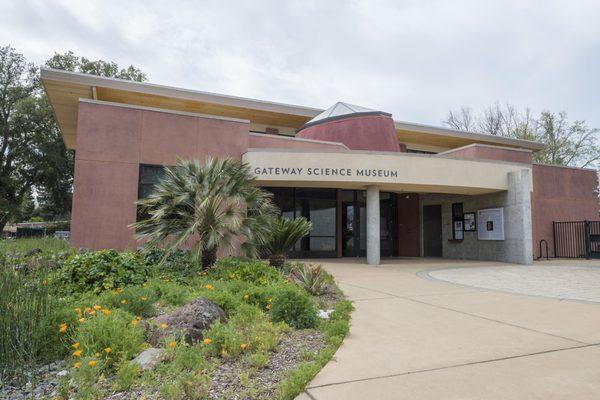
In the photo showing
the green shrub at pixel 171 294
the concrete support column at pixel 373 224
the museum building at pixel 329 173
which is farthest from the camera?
the concrete support column at pixel 373 224

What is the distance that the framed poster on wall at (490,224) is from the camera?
17828 mm

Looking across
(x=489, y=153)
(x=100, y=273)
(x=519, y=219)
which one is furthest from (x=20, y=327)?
(x=489, y=153)

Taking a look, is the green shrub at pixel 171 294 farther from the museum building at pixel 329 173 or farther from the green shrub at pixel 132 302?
the museum building at pixel 329 173

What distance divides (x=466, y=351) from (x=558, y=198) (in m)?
19.9

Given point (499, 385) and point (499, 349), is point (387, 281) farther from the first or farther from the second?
point (499, 385)

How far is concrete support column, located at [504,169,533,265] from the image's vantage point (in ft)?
54.4

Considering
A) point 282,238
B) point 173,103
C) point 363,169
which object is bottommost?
point 282,238

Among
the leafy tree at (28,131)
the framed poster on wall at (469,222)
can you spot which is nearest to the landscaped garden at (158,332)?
the framed poster on wall at (469,222)

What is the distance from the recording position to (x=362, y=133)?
19.2 metres

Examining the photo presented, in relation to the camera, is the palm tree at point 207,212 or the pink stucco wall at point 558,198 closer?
the palm tree at point 207,212

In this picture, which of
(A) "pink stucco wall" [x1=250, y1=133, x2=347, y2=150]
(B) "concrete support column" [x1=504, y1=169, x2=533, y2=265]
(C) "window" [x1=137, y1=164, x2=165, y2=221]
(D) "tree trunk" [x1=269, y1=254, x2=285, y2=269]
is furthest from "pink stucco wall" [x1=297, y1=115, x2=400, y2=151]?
(D) "tree trunk" [x1=269, y1=254, x2=285, y2=269]

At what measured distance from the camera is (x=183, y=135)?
15.0m

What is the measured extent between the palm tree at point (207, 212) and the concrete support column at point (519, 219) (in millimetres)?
11436

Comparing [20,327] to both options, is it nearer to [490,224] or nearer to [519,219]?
[519,219]
